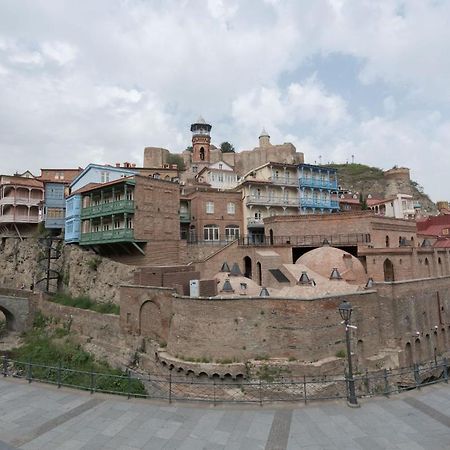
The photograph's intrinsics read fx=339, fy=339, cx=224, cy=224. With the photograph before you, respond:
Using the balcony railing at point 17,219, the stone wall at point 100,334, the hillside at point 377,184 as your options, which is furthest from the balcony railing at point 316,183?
the hillside at point 377,184

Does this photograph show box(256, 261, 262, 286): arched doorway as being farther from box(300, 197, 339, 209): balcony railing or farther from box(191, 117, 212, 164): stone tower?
box(191, 117, 212, 164): stone tower

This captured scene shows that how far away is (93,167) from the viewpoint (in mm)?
35375

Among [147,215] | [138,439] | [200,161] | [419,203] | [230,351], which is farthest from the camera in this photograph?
[419,203]

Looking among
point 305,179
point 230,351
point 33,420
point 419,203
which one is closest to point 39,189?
point 305,179

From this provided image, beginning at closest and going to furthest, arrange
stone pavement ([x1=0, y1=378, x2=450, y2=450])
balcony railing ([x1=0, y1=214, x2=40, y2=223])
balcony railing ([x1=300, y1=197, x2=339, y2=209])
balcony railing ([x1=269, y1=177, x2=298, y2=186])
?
stone pavement ([x1=0, y1=378, x2=450, y2=450]), balcony railing ([x1=269, y1=177, x2=298, y2=186]), balcony railing ([x1=0, y1=214, x2=40, y2=223]), balcony railing ([x1=300, y1=197, x2=339, y2=209])

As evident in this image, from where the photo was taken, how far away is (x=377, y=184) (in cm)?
7981

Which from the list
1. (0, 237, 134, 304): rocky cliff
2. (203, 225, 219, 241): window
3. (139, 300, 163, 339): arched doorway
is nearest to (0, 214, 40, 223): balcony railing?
(0, 237, 134, 304): rocky cliff

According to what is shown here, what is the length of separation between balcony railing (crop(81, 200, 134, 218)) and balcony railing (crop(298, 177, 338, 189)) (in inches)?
917

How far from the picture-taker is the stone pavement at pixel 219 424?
7988 mm

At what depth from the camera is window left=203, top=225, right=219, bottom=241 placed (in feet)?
122

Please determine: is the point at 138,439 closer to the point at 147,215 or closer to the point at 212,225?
the point at 147,215

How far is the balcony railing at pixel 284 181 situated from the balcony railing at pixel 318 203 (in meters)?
2.34

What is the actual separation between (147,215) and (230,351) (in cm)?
1499

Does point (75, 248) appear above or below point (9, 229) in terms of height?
below
